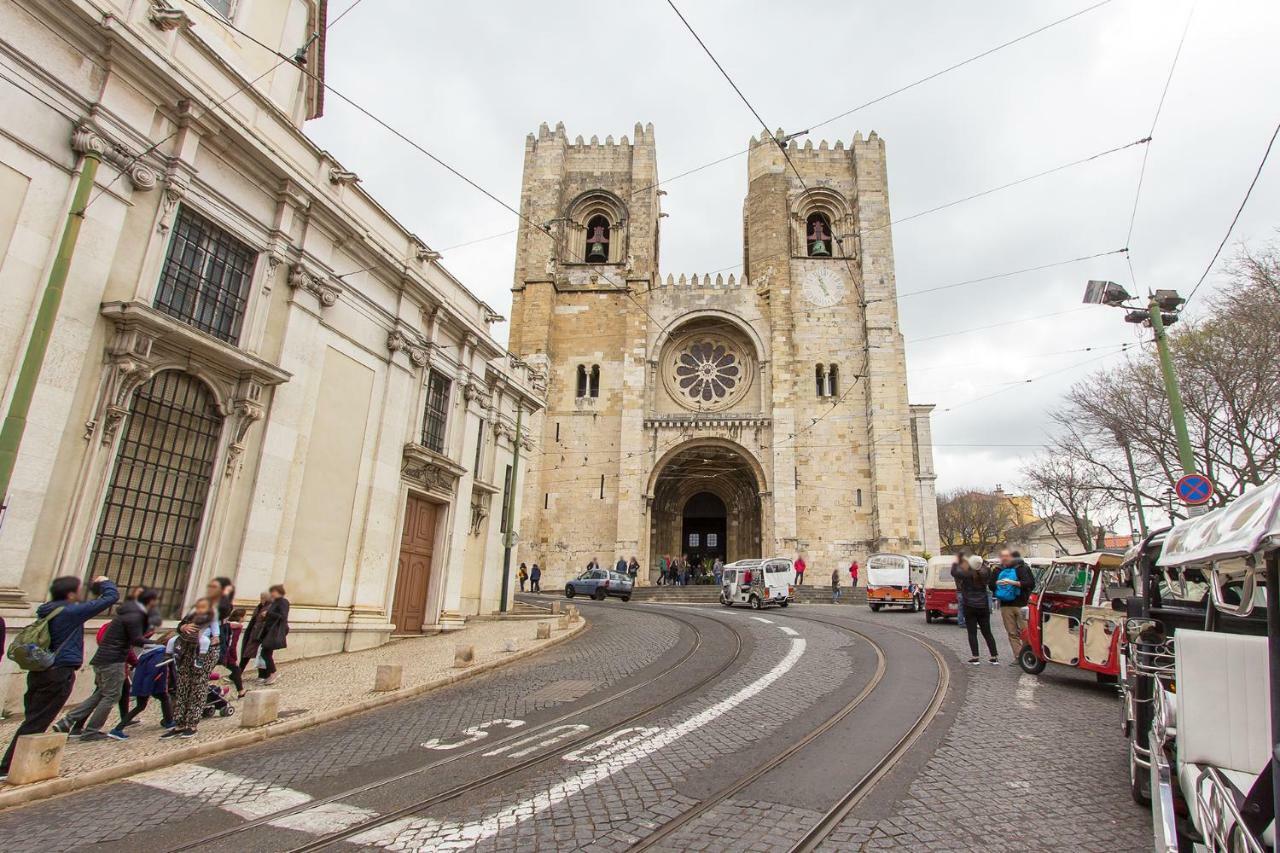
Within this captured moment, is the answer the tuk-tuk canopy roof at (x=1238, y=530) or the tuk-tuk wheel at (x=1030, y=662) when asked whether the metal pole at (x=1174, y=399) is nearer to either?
the tuk-tuk wheel at (x=1030, y=662)

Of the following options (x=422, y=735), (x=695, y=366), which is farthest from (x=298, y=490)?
(x=695, y=366)

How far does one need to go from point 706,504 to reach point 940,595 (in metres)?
22.6

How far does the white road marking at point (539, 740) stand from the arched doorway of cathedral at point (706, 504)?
2463cm

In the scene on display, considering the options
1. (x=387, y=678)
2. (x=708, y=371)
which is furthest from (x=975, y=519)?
(x=387, y=678)

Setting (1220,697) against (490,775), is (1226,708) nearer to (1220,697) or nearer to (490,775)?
(1220,697)

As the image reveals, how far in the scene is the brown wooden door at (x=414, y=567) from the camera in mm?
13031

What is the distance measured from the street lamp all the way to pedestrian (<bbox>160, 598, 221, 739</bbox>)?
12.8 meters

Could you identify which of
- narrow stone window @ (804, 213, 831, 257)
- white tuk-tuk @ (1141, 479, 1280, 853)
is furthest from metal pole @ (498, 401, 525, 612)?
narrow stone window @ (804, 213, 831, 257)

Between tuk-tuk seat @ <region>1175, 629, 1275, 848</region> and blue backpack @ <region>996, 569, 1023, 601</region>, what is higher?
blue backpack @ <region>996, 569, 1023, 601</region>

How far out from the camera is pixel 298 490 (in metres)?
10.2

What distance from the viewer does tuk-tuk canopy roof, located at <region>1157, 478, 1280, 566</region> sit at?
82.8 inches

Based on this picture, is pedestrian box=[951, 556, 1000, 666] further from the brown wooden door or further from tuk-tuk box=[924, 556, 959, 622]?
the brown wooden door

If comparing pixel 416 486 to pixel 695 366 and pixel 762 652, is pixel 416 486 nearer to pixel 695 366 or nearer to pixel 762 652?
pixel 762 652

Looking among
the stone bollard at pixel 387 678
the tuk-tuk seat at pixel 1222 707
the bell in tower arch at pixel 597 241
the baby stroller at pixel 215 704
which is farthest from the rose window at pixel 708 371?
the tuk-tuk seat at pixel 1222 707
